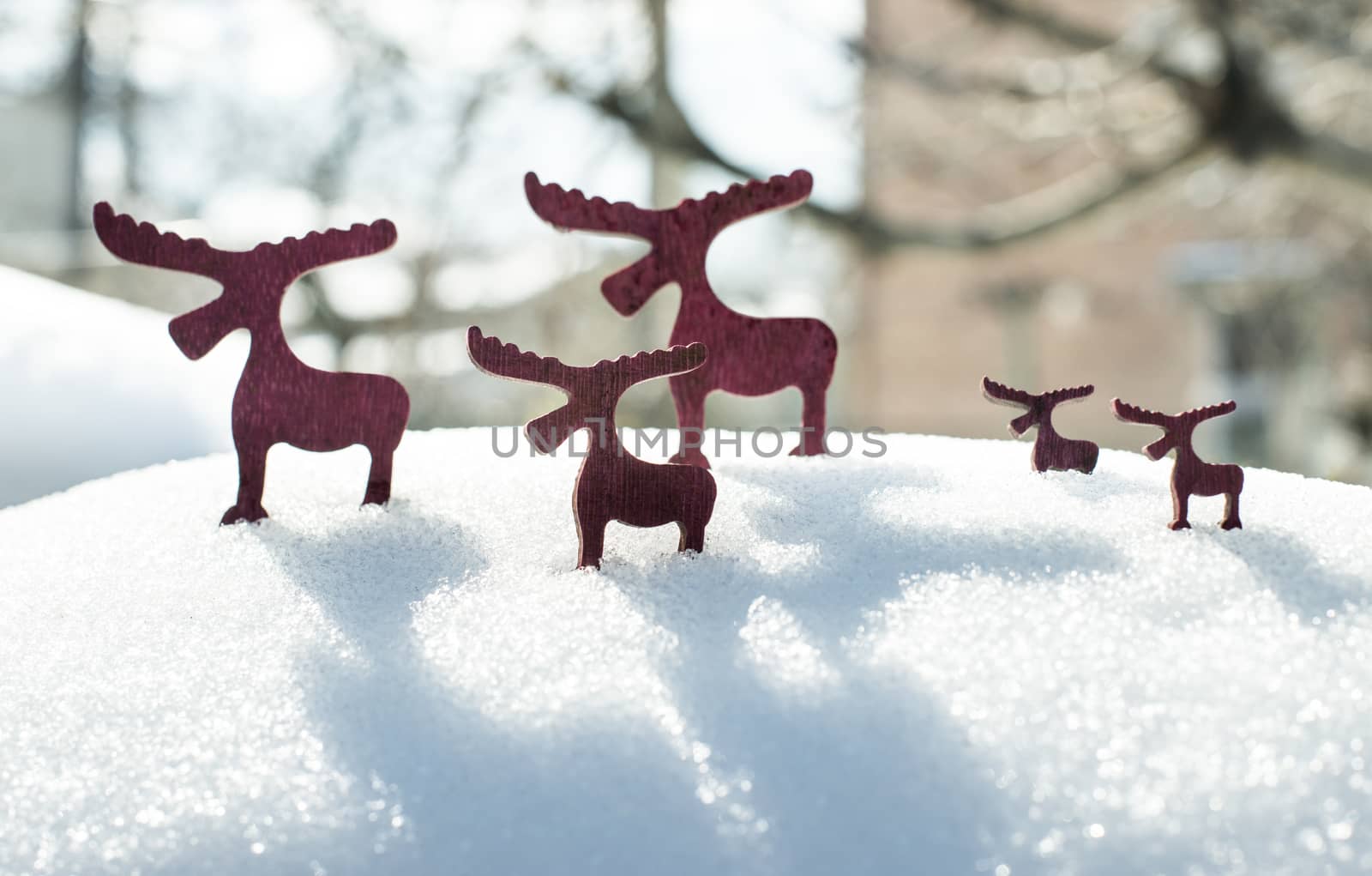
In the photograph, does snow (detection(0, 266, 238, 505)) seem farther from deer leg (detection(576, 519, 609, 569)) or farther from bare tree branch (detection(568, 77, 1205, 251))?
bare tree branch (detection(568, 77, 1205, 251))

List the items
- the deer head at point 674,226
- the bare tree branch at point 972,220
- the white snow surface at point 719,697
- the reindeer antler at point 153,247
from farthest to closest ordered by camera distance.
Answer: the bare tree branch at point 972,220 < the deer head at point 674,226 < the reindeer antler at point 153,247 < the white snow surface at point 719,697

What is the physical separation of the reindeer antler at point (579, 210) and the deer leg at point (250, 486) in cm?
30

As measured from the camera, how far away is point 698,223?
0.92 meters

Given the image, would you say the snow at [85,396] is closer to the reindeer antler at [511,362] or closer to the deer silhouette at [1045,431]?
the reindeer antler at [511,362]

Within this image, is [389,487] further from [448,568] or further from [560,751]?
[560,751]

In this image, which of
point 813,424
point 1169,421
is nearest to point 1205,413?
point 1169,421

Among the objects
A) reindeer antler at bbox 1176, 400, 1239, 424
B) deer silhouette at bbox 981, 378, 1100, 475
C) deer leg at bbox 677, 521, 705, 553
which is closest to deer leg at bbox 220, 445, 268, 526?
deer leg at bbox 677, 521, 705, 553

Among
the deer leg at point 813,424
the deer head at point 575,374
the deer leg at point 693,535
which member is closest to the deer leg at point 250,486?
the deer head at point 575,374

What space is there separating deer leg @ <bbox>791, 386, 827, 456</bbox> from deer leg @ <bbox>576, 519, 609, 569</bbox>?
12.6 inches

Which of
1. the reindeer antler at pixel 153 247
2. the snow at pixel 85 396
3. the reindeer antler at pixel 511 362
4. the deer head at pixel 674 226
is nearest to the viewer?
the reindeer antler at pixel 511 362

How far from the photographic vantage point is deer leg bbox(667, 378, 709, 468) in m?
0.87

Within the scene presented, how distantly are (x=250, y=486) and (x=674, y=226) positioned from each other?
0.41m

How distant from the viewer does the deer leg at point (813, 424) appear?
0.94 metres

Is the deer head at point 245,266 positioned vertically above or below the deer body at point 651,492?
above
